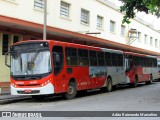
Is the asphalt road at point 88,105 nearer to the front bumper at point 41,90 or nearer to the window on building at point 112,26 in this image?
the front bumper at point 41,90

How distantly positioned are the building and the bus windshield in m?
4.42

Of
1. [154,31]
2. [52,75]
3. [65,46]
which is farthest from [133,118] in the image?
[154,31]

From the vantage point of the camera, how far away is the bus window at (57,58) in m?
18.9

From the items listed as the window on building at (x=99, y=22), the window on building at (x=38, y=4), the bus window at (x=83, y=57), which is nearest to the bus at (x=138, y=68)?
the window on building at (x=99, y=22)

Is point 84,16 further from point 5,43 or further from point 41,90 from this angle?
point 41,90

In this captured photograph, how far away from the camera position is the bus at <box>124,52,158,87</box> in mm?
30016

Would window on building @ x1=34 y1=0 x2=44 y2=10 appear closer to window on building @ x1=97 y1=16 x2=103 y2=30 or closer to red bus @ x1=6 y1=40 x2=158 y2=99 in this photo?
red bus @ x1=6 y1=40 x2=158 y2=99

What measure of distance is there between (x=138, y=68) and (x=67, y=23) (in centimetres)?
693

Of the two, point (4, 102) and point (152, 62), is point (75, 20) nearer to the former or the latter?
point (152, 62)

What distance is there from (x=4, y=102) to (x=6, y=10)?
8.24 metres

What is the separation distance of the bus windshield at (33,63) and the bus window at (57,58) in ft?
1.34

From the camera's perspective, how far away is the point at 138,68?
105 feet

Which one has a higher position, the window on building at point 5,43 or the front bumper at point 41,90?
the window on building at point 5,43

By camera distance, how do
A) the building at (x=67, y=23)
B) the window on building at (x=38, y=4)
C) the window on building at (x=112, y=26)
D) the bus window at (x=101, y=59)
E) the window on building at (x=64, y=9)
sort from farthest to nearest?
1. the window on building at (x=112, y=26)
2. the window on building at (x=64, y=9)
3. the window on building at (x=38, y=4)
4. the building at (x=67, y=23)
5. the bus window at (x=101, y=59)
